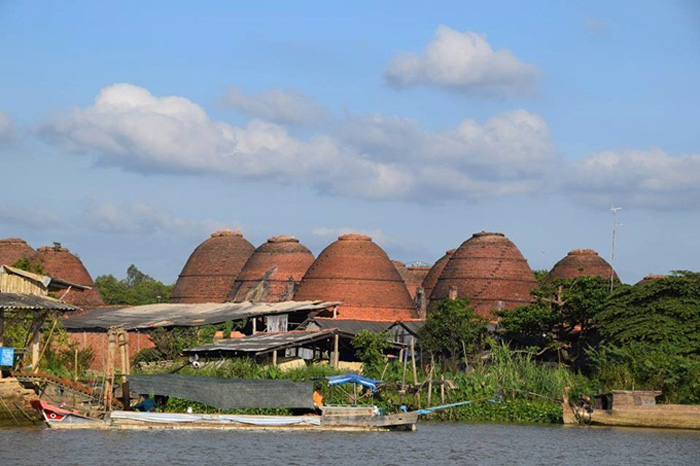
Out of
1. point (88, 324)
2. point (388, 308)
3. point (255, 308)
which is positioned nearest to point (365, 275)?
point (388, 308)

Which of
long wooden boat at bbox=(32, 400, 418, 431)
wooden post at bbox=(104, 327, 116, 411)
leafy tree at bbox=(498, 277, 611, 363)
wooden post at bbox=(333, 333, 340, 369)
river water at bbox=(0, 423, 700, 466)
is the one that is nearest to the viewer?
river water at bbox=(0, 423, 700, 466)

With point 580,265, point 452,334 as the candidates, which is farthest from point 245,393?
point 580,265

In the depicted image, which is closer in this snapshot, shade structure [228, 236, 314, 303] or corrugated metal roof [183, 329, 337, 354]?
corrugated metal roof [183, 329, 337, 354]

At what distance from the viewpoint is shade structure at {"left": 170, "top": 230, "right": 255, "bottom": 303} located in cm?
6925

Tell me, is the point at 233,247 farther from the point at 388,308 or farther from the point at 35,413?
the point at 35,413

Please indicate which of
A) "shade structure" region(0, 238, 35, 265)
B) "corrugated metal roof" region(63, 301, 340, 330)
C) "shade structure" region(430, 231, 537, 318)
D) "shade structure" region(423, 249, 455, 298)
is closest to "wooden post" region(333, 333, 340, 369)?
"corrugated metal roof" region(63, 301, 340, 330)

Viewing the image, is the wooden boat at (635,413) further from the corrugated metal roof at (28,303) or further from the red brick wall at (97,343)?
the red brick wall at (97,343)

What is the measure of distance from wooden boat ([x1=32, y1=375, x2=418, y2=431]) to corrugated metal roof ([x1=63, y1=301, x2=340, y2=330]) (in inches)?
613

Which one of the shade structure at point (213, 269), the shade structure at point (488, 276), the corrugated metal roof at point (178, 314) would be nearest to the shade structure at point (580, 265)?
the shade structure at point (488, 276)

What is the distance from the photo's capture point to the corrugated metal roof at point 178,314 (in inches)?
1834

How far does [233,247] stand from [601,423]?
4105 cm

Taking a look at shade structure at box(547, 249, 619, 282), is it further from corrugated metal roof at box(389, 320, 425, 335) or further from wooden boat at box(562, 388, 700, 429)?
wooden boat at box(562, 388, 700, 429)

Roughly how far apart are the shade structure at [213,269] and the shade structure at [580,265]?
18.7 m

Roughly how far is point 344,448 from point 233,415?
3.73 m
